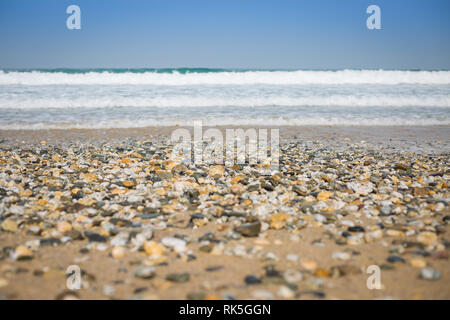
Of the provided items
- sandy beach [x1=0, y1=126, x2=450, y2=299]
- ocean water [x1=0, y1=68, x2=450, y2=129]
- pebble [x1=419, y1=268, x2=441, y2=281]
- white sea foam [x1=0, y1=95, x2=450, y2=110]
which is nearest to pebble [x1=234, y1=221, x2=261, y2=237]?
sandy beach [x1=0, y1=126, x2=450, y2=299]

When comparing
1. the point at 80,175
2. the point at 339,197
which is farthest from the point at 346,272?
the point at 80,175

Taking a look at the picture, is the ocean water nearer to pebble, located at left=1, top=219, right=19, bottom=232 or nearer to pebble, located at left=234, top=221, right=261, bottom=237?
pebble, located at left=1, top=219, right=19, bottom=232

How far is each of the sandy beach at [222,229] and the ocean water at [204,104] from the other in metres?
5.02

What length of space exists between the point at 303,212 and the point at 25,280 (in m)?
2.59

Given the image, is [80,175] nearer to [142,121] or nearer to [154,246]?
[154,246]

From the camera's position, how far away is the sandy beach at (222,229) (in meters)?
2.22

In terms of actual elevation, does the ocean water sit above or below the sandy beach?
above

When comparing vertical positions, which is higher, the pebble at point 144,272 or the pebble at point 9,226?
the pebble at point 9,226

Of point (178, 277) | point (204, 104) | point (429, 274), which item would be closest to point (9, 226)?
point (178, 277)

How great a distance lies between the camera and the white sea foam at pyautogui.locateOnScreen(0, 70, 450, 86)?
20.4 metres

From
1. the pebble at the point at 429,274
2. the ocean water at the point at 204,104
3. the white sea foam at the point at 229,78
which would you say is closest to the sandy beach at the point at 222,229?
the pebble at the point at 429,274

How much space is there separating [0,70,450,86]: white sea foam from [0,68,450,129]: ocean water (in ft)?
0.23

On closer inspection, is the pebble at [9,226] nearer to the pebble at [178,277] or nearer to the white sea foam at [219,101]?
the pebble at [178,277]

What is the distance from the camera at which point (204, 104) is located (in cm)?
1415
